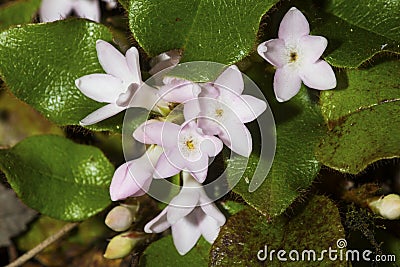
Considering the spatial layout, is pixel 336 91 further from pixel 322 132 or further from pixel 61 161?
pixel 61 161

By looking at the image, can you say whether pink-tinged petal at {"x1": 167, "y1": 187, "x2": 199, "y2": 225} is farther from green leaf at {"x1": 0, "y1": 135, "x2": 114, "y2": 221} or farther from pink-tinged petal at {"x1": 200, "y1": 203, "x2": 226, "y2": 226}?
green leaf at {"x1": 0, "y1": 135, "x2": 114, "y2": 221}

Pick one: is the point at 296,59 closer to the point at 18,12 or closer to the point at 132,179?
the point at 132,179

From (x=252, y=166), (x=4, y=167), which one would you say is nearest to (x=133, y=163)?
(x=252, y=166)

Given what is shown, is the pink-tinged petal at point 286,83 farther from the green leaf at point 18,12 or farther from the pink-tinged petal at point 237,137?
the green leaf at point 18,12

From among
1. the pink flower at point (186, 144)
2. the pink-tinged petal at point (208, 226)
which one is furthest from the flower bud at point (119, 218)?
the pink flower at point (186, 144)

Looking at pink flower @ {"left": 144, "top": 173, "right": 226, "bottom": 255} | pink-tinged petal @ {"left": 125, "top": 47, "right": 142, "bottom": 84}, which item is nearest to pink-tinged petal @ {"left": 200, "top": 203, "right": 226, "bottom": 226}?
pink flower @ {"left": 144, "top": 173, "right": 226, "bottom": 255}
